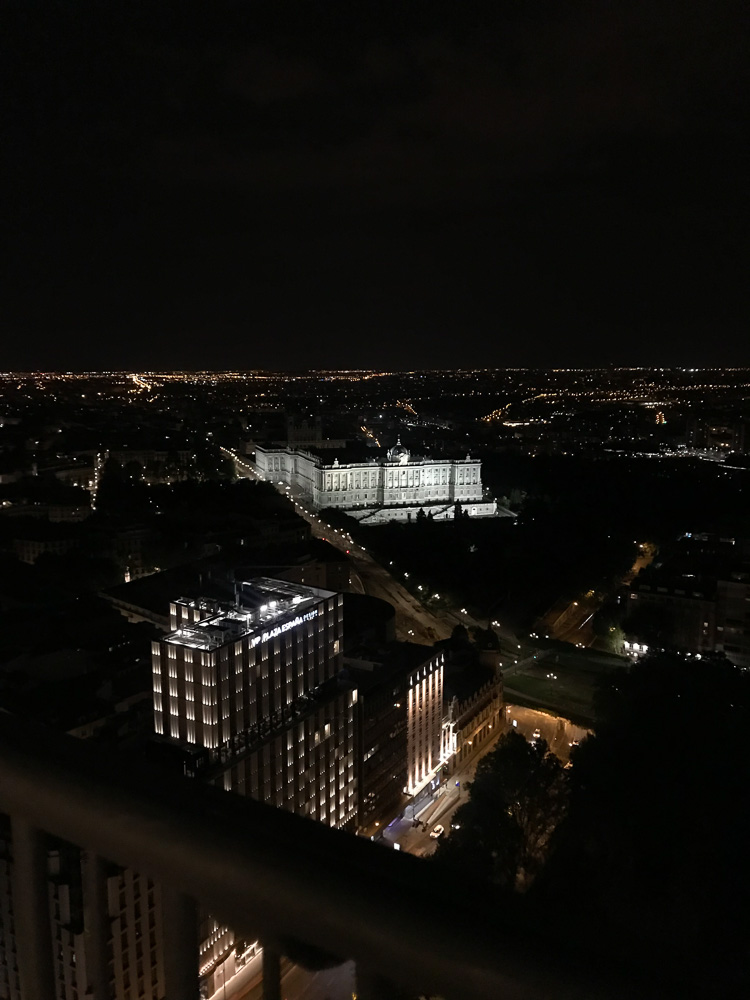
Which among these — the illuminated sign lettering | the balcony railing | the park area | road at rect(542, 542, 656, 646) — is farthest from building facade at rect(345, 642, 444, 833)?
the balcony railing

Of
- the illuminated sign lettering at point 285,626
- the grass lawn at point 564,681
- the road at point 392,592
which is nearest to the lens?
the illuminated sign lettering at point 285,626

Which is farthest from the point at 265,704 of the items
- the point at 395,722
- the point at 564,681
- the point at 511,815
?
the point at 564,681

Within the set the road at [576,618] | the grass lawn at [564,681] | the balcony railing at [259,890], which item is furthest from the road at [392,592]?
the balcony railing at [259,890]

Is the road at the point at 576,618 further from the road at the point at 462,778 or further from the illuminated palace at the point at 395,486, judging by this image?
the illuminated palace at the point at 395,486

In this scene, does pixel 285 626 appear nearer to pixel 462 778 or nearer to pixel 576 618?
pixel 462 778

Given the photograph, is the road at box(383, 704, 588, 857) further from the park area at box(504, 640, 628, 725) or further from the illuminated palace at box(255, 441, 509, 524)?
the illuminated palace at box(255, 441, 509, 524)

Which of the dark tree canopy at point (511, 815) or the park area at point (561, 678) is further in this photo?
the park area at point (561, 678)
